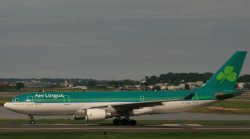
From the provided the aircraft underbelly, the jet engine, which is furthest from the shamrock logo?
the jet engine

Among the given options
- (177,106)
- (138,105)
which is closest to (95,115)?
(138,105)

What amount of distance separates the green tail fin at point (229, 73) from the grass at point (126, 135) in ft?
37.9

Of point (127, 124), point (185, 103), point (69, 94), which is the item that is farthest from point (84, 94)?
point (185, 103)

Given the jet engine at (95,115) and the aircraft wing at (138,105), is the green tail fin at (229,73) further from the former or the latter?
the jet engine at (95,115)

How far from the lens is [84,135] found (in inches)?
1528

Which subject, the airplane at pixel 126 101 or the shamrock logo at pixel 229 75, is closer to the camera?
the airplane at pixel 126 101

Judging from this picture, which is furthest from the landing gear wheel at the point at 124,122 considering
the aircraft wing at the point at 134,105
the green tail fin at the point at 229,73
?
the green tail fin at the point at 229,73

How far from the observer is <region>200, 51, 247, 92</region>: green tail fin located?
52.0 meters

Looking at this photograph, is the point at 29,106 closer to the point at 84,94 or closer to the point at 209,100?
the point at 84,94

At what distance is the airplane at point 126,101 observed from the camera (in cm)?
4991

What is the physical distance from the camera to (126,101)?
Result: 50.9m

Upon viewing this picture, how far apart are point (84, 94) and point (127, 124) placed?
15.3ft

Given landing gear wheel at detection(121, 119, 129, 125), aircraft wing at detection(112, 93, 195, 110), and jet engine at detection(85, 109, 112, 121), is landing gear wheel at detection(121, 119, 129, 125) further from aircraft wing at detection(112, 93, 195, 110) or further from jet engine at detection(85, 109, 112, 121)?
jet engine at detection(85, 109, 112, 121)

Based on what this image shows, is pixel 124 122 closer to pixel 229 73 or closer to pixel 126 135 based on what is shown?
pixel 229 73
